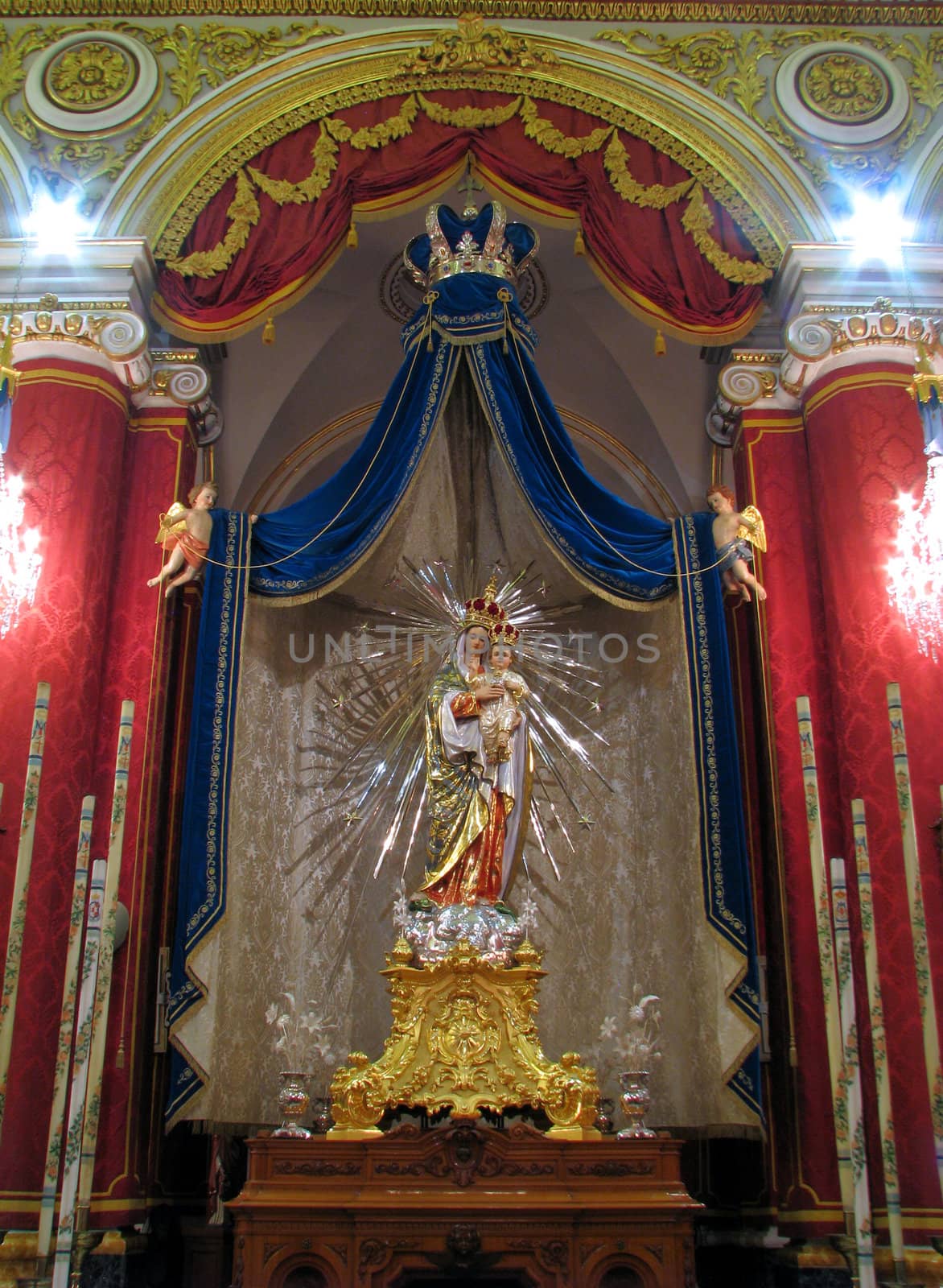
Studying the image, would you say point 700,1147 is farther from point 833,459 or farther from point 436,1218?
point 833,459

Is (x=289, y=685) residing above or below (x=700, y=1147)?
above

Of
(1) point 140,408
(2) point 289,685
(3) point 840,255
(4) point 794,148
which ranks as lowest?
(2) point 289,685

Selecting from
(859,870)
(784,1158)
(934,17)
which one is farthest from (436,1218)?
(934,17)

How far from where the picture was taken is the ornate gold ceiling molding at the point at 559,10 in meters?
7.47

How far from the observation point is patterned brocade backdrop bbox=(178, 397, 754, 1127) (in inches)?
251

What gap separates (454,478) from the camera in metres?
7.52

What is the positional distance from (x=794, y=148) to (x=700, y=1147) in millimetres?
5409

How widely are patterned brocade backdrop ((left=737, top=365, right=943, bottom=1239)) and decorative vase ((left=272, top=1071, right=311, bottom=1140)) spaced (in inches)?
83.9

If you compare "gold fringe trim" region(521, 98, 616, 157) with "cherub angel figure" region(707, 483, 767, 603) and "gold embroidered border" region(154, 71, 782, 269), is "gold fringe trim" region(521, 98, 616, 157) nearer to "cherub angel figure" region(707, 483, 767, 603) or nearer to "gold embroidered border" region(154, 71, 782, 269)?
"gold embroidered border" region(154, 71, 782, 269)

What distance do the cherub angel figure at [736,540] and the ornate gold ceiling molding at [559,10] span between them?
296cm

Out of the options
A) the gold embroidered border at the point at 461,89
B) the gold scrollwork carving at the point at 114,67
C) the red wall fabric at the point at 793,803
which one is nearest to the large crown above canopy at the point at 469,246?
the gold embroidered border at the point at 461,89

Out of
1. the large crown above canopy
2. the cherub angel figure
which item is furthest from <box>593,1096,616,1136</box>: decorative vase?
→ the large crown above canopy

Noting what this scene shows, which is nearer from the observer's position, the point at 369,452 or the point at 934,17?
the point at 369,452

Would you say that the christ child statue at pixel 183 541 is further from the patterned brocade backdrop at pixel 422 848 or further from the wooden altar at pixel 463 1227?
the wooden altar at pixel 463 1227
